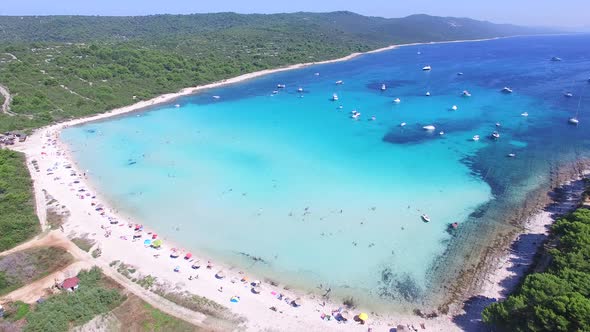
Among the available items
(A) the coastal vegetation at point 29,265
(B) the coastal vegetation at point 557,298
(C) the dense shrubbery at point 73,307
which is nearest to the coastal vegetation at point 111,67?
(A) the coastal vegetation at point 29,265

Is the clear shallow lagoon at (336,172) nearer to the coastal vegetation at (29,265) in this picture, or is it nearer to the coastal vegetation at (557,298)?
the coastal vegetation at (557,298)

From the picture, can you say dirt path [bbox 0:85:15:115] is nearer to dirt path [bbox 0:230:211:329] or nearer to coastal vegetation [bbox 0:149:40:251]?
coastal vegetation [bbox 0:149:40:251]

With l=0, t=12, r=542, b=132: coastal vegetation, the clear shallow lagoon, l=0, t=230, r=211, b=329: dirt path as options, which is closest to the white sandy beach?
l=0, t=230, r=211, b=329: dirt path

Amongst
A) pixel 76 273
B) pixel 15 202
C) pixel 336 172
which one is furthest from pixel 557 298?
pixel 15 202

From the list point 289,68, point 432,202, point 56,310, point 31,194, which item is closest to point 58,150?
point 31,194

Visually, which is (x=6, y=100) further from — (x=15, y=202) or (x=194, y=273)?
(x=194, y=273)
